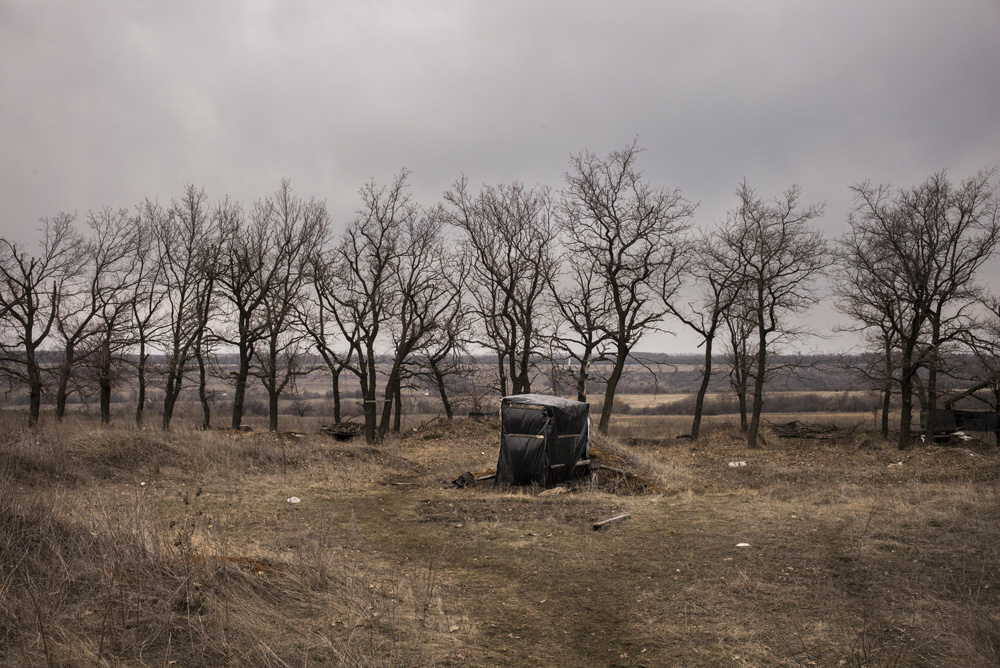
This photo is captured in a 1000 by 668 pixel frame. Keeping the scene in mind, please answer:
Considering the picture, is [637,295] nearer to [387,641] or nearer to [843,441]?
[843,441]

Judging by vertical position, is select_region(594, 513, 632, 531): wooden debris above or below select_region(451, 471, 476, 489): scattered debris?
above

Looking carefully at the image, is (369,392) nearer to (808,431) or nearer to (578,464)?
(578,464)

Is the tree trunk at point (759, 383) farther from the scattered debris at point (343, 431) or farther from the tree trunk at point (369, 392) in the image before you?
the scattered debris at point (343, 431)

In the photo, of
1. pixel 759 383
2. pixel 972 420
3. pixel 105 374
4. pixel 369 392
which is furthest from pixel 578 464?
pixel 972 420

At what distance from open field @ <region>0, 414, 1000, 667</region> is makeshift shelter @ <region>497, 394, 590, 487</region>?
3.46 ft

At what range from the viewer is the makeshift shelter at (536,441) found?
1258 centimetres

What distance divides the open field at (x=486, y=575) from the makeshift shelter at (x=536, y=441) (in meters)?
1.06

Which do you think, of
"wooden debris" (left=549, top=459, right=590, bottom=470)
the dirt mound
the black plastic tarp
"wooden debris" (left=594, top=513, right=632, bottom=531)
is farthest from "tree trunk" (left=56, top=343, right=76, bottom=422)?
the black plastic tarp

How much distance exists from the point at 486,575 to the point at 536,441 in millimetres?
6217

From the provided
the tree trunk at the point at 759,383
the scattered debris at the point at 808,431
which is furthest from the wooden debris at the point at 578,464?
the scattered debris at the point at 808,431

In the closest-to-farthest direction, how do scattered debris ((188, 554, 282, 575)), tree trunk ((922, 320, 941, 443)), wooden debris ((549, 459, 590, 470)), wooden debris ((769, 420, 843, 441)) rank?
scattered debris ((188, 554, 282, 575))
wooden debris ((549, 459, 590, 470))
tree trunk ((922, 320, 941, 443))
wooden debris ((769, 420, 843, 441))

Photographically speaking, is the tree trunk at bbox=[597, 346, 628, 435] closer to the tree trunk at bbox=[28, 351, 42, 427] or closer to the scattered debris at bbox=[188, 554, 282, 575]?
the scattered debris at bbox=[188, 554, 282, 575]

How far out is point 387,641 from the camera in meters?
4.15

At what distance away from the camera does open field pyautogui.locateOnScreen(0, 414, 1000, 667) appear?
13.2ft
